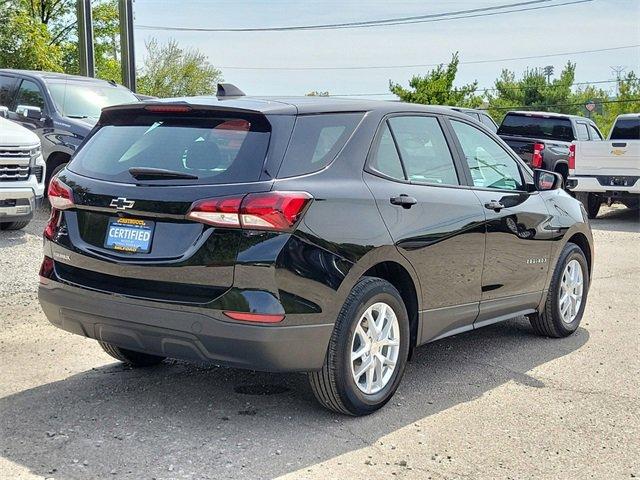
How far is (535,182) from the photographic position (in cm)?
638

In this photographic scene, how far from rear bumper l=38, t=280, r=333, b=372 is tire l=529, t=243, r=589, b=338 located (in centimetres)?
275

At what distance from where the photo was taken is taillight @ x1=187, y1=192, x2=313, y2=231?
4.14 metres

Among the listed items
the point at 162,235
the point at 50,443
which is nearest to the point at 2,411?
the point at 50,443

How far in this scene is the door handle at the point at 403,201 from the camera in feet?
15.9

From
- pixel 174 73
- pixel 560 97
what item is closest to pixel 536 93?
pixel 560 97

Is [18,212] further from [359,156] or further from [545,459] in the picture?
[545,459]

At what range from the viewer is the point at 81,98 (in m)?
12.7

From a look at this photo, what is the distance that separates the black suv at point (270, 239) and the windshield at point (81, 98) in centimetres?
775

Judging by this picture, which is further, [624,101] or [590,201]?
[624,101]

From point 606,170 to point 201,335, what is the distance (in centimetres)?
1324

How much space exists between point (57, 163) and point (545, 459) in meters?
9.59

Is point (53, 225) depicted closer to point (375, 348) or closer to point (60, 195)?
point (60, 195)

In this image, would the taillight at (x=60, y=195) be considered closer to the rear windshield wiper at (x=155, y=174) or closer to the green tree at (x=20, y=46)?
the rear windshield wiper at (x=155, y=174)

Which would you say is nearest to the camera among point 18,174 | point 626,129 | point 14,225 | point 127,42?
point 18,174
